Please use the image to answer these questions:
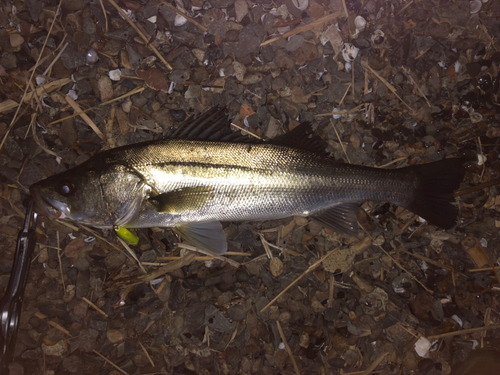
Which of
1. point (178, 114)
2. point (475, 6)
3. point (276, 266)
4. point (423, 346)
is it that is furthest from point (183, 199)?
point (475, 6)

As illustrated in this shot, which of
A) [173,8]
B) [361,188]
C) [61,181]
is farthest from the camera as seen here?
[173,8]

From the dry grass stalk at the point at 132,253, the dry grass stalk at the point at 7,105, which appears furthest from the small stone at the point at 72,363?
the dry grass stalk at the point at 7,105

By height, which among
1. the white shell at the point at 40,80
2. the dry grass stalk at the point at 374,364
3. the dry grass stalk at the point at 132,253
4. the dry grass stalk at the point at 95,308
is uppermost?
the white shell at the point at 40,80

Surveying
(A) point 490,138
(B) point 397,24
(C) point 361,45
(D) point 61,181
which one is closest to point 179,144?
(D) point 61,181

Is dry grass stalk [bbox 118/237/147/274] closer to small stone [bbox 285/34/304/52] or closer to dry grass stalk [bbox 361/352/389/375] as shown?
dry grass stalk [bbox 361/352/389/375]

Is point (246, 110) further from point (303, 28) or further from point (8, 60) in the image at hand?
point (8, 60)

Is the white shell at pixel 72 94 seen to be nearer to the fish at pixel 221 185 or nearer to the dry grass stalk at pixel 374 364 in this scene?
the fish at pixel 221 185

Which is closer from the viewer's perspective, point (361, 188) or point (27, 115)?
point (361, 188)

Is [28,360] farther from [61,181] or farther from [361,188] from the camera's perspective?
[361,188]
